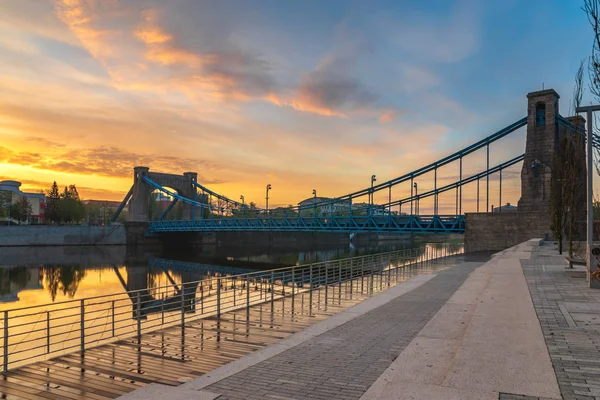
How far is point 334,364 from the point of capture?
19.9 feet

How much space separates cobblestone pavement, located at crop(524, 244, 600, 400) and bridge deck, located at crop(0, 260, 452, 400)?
4.37 metres

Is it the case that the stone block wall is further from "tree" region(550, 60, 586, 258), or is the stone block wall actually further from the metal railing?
the metal railing

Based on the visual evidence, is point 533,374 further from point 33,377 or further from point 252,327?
point 33,377

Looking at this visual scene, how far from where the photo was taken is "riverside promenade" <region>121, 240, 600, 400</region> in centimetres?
476

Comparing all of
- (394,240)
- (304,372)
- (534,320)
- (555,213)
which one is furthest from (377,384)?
(394,240)

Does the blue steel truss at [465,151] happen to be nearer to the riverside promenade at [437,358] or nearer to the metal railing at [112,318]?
the metal railing at [112,318]

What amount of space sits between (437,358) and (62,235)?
220 ft

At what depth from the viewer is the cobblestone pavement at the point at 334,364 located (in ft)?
16.8

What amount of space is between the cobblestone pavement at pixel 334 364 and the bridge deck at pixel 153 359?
1.24 metres

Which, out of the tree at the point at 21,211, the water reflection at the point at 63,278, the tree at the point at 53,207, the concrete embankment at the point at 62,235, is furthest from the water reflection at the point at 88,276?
the tree at the point at 21,211

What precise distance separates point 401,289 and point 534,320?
251 inches

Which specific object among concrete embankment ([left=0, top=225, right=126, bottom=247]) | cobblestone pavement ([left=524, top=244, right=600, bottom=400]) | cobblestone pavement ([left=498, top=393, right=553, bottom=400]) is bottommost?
concrete embankment ([left=0, top=225, right=126, bottom=247])

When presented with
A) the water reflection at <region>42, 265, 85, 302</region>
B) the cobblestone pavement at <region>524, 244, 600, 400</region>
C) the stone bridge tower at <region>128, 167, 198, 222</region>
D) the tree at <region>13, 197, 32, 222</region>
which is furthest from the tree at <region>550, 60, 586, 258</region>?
the tree at <region>13, 197, 32, 222</region>

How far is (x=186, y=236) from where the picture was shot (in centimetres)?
7388
